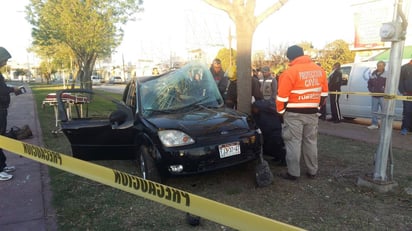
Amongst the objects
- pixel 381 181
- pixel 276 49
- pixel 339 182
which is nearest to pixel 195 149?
pixel 339 182

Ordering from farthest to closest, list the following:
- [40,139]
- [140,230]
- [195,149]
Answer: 1. [40,139]
2. [195,149]
3. [140,230]

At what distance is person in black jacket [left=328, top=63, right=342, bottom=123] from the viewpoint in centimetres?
966

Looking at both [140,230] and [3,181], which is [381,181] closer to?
[140,230]

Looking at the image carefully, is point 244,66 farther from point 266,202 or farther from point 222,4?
point 266,202

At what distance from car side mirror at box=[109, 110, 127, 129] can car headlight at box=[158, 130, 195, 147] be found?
0.83m

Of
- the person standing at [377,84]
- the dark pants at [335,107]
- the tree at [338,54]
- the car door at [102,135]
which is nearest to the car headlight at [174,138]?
the car door at [102,135]

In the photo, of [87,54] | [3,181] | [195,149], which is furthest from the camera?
[87,54]

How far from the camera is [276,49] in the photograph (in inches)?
1650

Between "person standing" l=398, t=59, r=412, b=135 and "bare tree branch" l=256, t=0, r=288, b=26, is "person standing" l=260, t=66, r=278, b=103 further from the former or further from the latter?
"person standing" l=398, t=59, r=412, b=135

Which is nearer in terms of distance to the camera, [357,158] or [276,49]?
[357,158]

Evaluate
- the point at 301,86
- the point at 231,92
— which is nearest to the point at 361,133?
the point at 231,92

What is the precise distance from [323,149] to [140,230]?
4.29 meters

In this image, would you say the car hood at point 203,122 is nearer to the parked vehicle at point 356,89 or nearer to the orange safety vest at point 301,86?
the orange safety vest at point 301,86

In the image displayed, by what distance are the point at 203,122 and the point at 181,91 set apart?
96 centimetres
